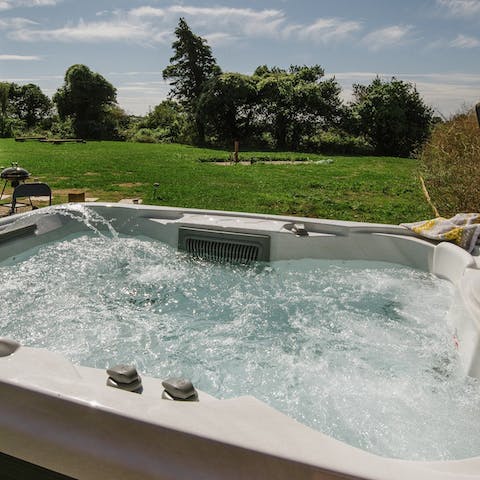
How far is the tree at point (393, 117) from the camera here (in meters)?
12.7

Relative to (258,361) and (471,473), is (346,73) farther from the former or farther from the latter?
(471,473)

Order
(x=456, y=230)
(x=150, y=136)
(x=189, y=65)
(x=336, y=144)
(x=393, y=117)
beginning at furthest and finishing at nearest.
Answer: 1. (x=150, y=136)
2. (x=189, y=65)
3. (x=336, y=144)
4. (x=393, y=117)
5. (x=456, y=230)

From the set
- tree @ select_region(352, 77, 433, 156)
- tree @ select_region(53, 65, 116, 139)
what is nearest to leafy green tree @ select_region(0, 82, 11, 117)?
tree @ select_region(53, 65, 116, 139)

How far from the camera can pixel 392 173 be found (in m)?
8.23

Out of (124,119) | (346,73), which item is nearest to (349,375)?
(346,73)

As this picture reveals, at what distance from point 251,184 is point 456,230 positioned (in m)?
4.18

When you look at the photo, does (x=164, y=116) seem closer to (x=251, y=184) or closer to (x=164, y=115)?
(x=164, y=115)

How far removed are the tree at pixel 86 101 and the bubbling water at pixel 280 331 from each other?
49.0ft

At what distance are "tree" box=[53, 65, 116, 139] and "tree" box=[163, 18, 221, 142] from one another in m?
2.91

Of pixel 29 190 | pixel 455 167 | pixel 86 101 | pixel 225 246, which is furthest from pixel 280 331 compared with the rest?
pixel 86 101

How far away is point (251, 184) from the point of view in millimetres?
6777

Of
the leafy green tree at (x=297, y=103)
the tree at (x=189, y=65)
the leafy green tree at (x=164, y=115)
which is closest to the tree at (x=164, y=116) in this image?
the leafy green tree at (x=164, y=115)

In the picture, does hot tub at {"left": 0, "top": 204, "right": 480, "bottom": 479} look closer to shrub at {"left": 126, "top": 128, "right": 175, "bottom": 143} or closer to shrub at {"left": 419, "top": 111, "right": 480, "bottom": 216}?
shrub at {"left": 419, "top": 111, "right": 480, "bottom": 216}

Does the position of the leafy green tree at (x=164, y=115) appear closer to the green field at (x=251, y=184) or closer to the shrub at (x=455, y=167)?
the green field at (x=251, y=184)
